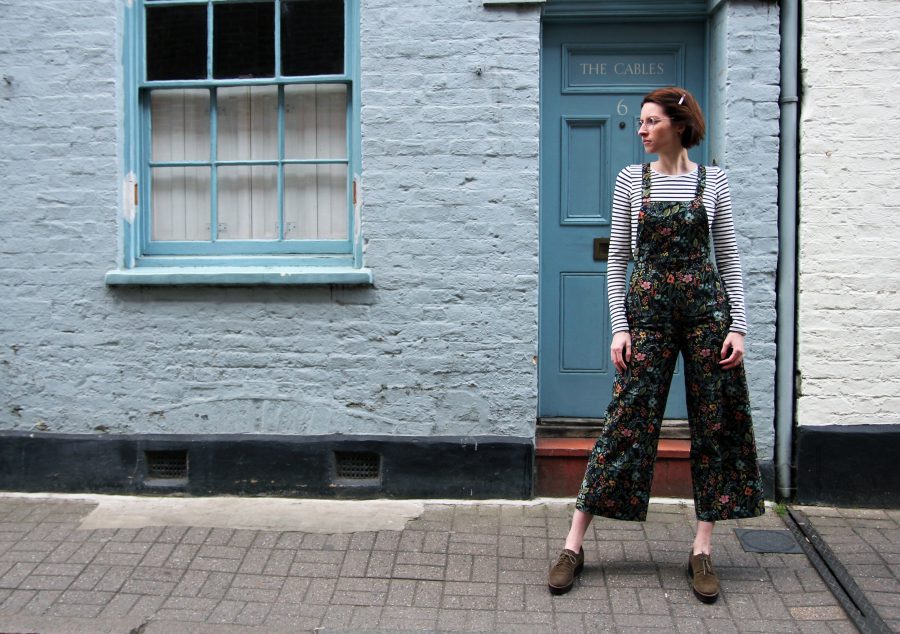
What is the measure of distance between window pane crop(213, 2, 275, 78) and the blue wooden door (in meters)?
1.58

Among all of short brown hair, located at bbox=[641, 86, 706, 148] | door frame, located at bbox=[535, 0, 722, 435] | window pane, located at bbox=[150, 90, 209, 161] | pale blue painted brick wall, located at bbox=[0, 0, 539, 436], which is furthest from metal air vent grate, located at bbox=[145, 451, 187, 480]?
short brown hair, located at bbox=[641, 86, 706, 148]

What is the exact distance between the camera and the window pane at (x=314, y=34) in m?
5.41

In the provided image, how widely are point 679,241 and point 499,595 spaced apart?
1669 millimetres

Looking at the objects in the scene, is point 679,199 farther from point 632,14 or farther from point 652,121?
point 632,14

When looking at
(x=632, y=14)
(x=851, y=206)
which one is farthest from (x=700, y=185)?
(x=632, y=14)

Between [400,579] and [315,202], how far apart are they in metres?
2.36

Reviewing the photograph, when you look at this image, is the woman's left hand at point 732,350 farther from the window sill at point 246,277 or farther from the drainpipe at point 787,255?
the window sill at point 246,277

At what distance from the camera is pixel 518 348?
5.24m

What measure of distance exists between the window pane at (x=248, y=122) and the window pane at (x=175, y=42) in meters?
0.23

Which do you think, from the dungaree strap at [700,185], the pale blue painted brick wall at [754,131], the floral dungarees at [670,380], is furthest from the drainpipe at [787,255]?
the dungaree strap at [700,185]

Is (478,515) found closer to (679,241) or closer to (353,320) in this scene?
(353,320)

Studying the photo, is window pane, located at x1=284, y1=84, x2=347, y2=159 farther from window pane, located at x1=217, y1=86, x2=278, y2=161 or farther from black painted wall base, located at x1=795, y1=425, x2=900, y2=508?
black painted wall base, located at x1=795, y1=425, x2=900, y2=508

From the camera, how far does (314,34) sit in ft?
17.8

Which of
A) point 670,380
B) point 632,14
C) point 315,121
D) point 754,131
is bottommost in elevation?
point 670,380
